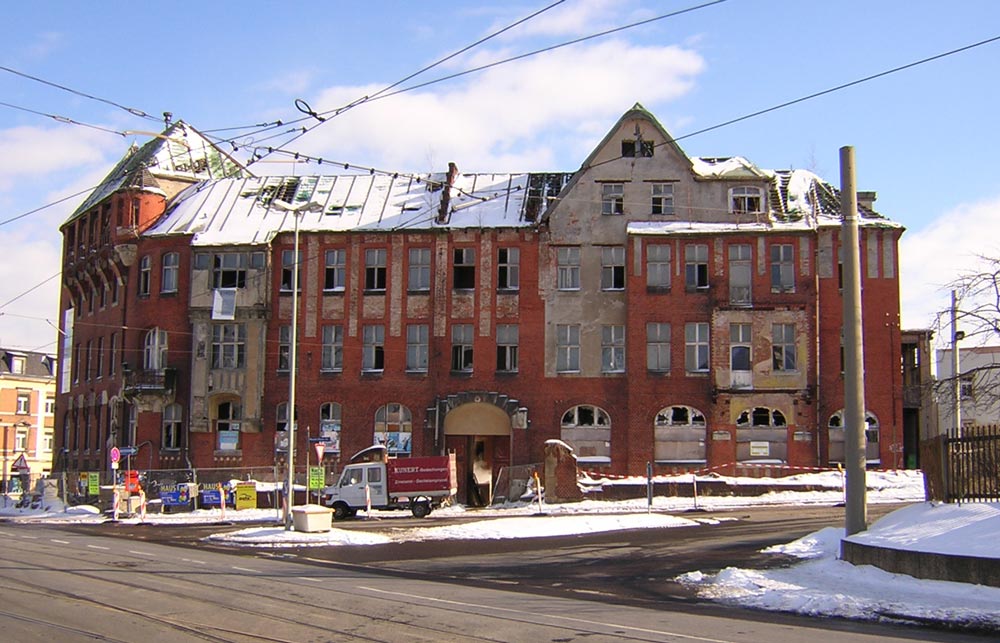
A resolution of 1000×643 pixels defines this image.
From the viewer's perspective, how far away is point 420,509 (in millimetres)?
39688

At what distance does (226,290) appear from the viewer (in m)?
50.8

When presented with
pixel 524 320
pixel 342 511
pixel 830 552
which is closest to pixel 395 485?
pixel 342 511

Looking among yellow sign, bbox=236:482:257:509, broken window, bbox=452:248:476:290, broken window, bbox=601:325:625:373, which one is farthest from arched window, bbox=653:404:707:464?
yellow sign, bbox=236:482:257:509

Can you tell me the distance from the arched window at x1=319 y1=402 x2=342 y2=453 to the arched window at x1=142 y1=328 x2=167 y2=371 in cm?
797

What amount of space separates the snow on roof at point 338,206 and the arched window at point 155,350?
15.6 feet

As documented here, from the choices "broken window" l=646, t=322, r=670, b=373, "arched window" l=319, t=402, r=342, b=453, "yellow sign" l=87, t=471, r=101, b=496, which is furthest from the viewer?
"yellow sign" l=87, t=471, r=101, b=496

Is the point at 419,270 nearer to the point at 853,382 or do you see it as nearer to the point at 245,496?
the point at 245,496

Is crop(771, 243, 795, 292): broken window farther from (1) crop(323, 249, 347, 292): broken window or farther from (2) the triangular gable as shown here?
(1) crop(323, 249, 347, 292): broken window

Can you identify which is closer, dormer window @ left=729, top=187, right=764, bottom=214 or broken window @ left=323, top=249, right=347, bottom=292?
dormer window @ left=729, top=187, right=764, bottom=214

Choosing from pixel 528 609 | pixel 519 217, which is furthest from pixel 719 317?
pixel 528 609

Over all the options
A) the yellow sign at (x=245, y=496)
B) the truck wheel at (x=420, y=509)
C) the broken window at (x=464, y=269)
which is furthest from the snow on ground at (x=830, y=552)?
the broken window at (x=464, y=269)

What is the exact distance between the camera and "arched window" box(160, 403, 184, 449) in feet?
167

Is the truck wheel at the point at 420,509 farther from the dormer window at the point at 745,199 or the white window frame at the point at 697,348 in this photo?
the dormer window at the point at 745,199

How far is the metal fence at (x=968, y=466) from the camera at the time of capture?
62.6 ft
